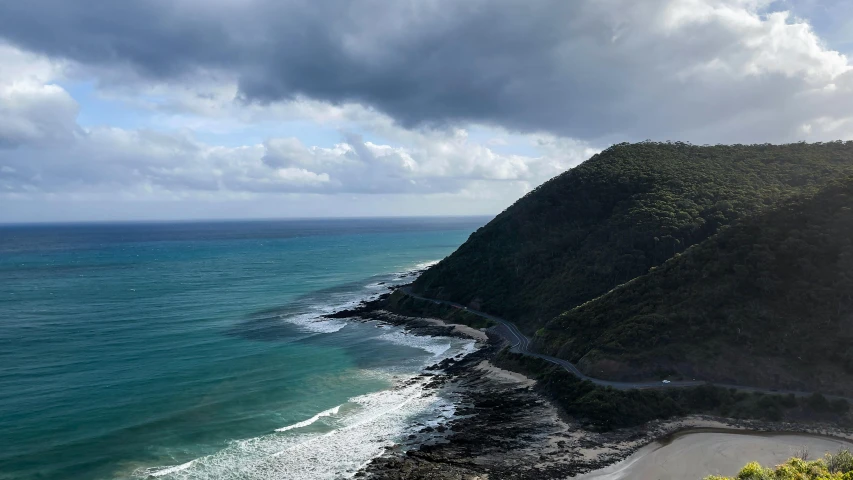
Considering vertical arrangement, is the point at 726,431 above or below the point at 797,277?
below

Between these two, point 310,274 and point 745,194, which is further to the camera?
point 310,274

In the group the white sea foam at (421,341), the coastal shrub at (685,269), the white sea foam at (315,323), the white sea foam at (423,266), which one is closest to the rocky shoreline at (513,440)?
the coastal shrub at (685,269)

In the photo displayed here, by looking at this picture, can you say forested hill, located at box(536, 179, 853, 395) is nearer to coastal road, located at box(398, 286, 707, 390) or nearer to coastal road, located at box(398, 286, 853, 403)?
coastal road, located at box(398, 286, 853, 403)

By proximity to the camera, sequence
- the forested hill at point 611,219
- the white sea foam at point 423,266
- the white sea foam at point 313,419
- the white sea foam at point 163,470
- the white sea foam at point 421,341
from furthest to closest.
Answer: the white sea foam at point 423,266 → the forested hill at point 611,219 → the white sea foam at point 421,341 → the white sea foam at point 313,419 → the white sea foam at point 163,470

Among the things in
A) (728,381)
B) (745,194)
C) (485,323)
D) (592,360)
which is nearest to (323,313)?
(485,323)

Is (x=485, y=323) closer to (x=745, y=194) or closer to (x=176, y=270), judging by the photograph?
(x=745, y=194)

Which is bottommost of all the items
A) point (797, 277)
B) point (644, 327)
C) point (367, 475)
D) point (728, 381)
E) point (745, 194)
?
point (367, 475)

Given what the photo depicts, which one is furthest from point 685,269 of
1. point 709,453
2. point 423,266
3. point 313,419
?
point 423,266

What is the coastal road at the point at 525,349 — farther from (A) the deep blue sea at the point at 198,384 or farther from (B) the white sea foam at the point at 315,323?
(B) the white sea foam at the point at 315,323
